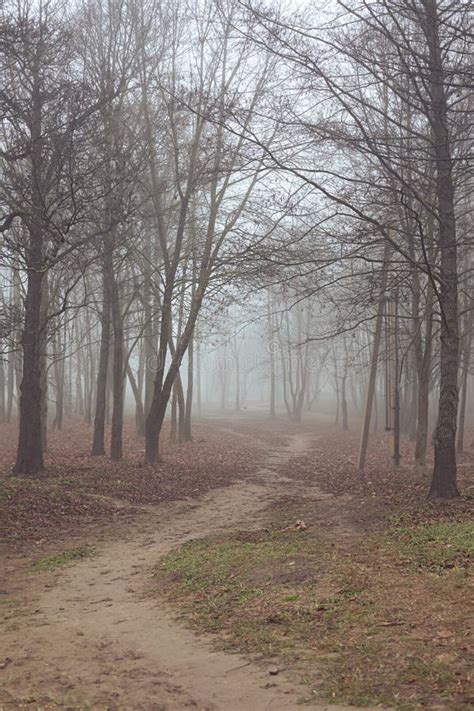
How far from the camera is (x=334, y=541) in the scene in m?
8.50

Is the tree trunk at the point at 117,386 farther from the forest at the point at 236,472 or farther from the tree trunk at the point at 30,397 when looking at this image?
the tree trunk at the point at 30,397

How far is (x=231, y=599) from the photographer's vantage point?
6.24 meters

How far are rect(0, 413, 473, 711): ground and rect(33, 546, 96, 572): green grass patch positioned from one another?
2.0 inches

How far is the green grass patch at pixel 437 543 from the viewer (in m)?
6.72

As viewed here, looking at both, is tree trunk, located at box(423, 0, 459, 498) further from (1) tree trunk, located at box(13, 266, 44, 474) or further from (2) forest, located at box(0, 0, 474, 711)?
(1) tree trunk, located at box(13, 266, 44, 474)

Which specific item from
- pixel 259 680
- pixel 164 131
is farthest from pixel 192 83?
pixel 259 680

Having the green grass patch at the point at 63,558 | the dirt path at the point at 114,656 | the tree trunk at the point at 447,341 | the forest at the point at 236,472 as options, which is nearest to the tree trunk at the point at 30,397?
the forest at the point at 236,472

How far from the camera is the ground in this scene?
421 centimetres

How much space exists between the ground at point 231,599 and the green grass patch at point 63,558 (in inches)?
2.0

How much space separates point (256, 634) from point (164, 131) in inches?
568

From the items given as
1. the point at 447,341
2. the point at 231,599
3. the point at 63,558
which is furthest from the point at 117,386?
the point at 231,599

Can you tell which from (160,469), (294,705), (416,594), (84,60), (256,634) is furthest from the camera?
(160,469)

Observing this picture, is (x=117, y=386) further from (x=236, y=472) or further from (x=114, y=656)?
(x=114, y=656)

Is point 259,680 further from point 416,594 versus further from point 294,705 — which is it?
point 416,594
